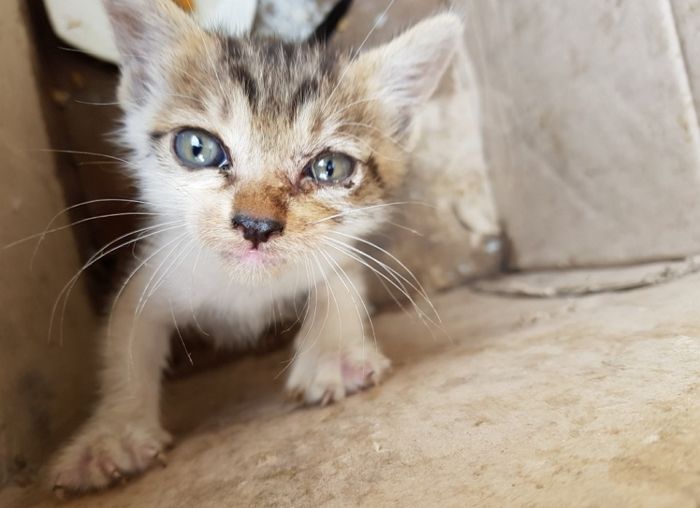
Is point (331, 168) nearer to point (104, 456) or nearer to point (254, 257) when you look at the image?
point (254, 257)

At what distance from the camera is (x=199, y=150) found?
102 centimetres

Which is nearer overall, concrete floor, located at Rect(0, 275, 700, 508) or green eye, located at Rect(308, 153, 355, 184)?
concrete floor, located at Rect(0, 275, 700, 508)

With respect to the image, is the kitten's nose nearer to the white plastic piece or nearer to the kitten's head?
the kitten's head

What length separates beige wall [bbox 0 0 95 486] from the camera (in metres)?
1.02

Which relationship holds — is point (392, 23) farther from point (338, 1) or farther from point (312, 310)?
point (312, 310)

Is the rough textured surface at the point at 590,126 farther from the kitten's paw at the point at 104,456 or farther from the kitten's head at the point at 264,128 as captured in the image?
the kitten's paw at the point at 104,456

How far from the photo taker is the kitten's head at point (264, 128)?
95 centimetres

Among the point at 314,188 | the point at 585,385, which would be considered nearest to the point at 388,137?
the point at 314,188

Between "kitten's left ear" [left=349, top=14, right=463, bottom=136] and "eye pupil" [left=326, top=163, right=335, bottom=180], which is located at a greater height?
"kitten's left ear" [left=349, top=14, right=463, bottom=136]

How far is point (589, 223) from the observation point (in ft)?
4.80

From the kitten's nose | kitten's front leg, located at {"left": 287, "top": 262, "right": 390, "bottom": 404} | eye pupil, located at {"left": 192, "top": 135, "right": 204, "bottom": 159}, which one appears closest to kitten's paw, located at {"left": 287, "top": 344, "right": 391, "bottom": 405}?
kitten's front leg, located at {"left": 287, "top": 262, "right": 390, "bottom": 404}

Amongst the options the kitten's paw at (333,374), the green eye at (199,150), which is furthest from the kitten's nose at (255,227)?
the kitten's paw at (333,374)

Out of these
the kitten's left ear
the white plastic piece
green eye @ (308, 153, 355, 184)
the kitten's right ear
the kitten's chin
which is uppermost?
the white plastic piece

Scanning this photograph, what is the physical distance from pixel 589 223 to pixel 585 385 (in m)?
0.72
